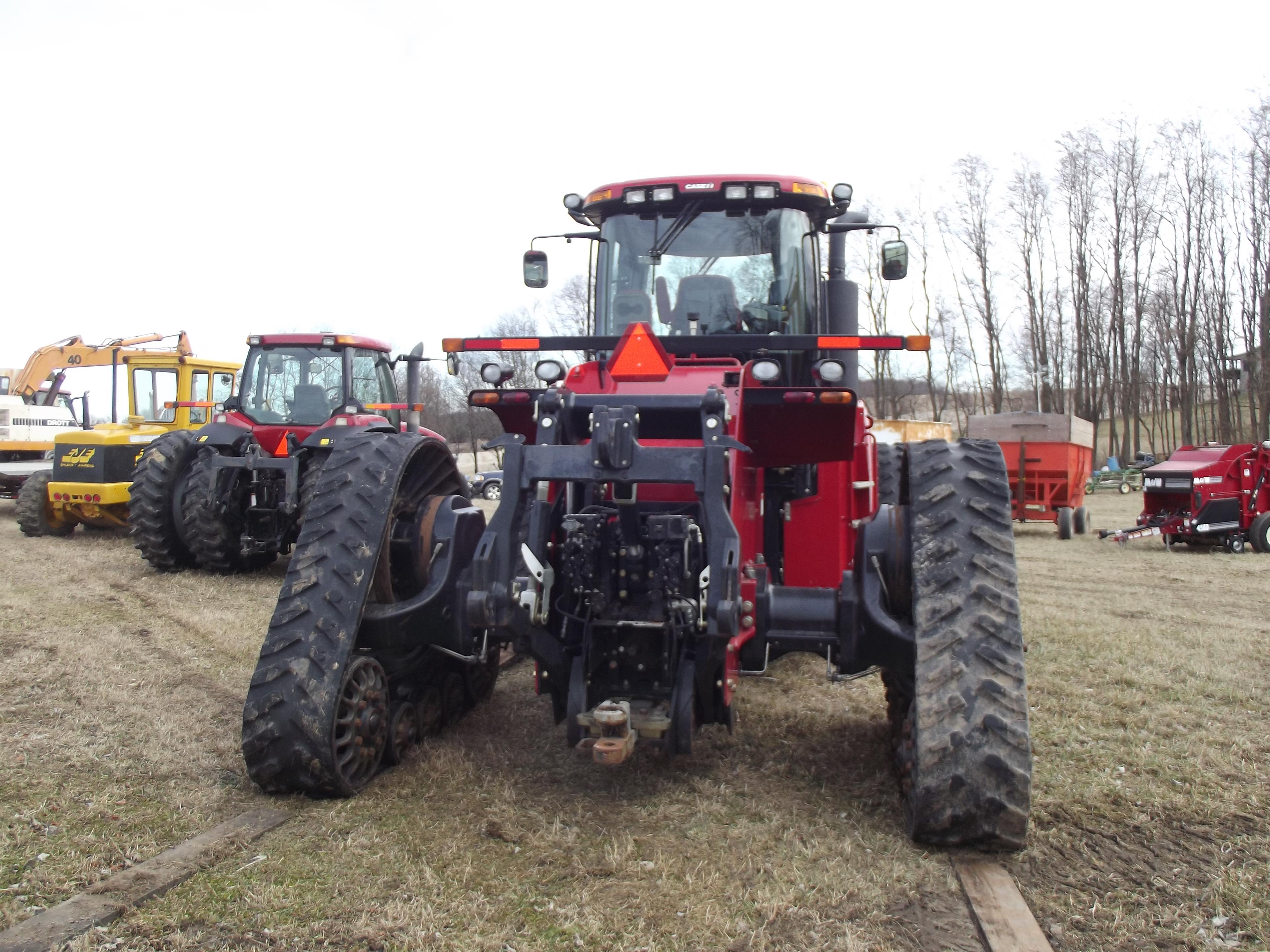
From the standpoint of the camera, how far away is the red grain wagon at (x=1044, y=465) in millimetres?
17094

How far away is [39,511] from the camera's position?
46.4ft

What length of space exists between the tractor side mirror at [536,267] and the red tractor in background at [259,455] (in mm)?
3381

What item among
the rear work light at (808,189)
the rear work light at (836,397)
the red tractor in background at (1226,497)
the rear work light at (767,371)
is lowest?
the red tractor in background at (1226,497)

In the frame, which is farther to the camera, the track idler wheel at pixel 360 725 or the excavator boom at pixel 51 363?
the excavator boom at pixel 51 363

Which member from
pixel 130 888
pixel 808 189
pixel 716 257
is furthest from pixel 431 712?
pixel 808 189

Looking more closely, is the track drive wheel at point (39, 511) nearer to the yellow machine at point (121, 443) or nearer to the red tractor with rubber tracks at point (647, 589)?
the yellow machine at point (121, 443)

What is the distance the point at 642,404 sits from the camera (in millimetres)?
3920

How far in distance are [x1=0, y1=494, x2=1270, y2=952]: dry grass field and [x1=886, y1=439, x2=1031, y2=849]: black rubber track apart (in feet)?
0.67

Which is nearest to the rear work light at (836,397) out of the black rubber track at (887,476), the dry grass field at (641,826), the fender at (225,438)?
the dry grass field at (641,826)

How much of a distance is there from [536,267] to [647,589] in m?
2.90

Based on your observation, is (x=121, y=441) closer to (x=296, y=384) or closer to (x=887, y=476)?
(x=296, y=384)

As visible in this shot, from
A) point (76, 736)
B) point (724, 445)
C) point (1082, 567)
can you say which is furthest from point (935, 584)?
point (1082, 567)

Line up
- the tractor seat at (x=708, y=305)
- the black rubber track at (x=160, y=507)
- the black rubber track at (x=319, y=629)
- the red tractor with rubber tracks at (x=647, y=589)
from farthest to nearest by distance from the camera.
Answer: the black rubber track at (x=160, y=507)
the tractor seat at (x=708, y=305)
the black rubber track at (x=319, y=629)
the red tractor with rubber tracks at (x=647, y=589)

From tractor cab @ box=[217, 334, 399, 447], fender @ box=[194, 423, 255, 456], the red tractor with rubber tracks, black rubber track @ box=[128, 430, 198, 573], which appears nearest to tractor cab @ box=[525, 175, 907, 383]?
the red tractor with rubber tracks
